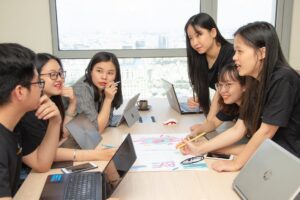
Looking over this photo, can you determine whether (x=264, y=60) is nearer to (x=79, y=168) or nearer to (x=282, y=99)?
(x=282, y=99)

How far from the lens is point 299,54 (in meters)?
3.51

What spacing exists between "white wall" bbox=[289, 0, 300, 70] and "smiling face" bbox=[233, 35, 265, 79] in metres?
2.25

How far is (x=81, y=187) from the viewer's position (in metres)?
1.22

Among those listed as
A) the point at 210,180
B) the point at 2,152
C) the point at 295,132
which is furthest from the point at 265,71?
the point at 2,152

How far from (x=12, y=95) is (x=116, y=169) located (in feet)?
1.47

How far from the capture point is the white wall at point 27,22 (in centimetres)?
319

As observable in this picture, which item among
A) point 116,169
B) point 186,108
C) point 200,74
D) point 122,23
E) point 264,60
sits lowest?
point 186,108

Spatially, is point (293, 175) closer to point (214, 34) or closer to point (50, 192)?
point (50, 192)

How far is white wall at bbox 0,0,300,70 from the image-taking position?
3.19m

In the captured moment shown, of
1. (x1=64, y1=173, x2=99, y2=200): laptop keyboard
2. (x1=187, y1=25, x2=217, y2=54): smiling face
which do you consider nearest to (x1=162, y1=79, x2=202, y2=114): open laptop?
(x1=187, y1=25, x2=217, y2=54): smiling face

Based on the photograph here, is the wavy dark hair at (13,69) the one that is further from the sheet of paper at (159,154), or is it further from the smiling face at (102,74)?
the smiling face at (102,74)

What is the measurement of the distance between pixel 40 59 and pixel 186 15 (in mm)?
2017

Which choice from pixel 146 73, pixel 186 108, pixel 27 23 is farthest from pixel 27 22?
pixel 186 108

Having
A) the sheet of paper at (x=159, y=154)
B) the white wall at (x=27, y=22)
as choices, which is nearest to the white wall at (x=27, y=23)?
the white wall at (x=27, y=22)
